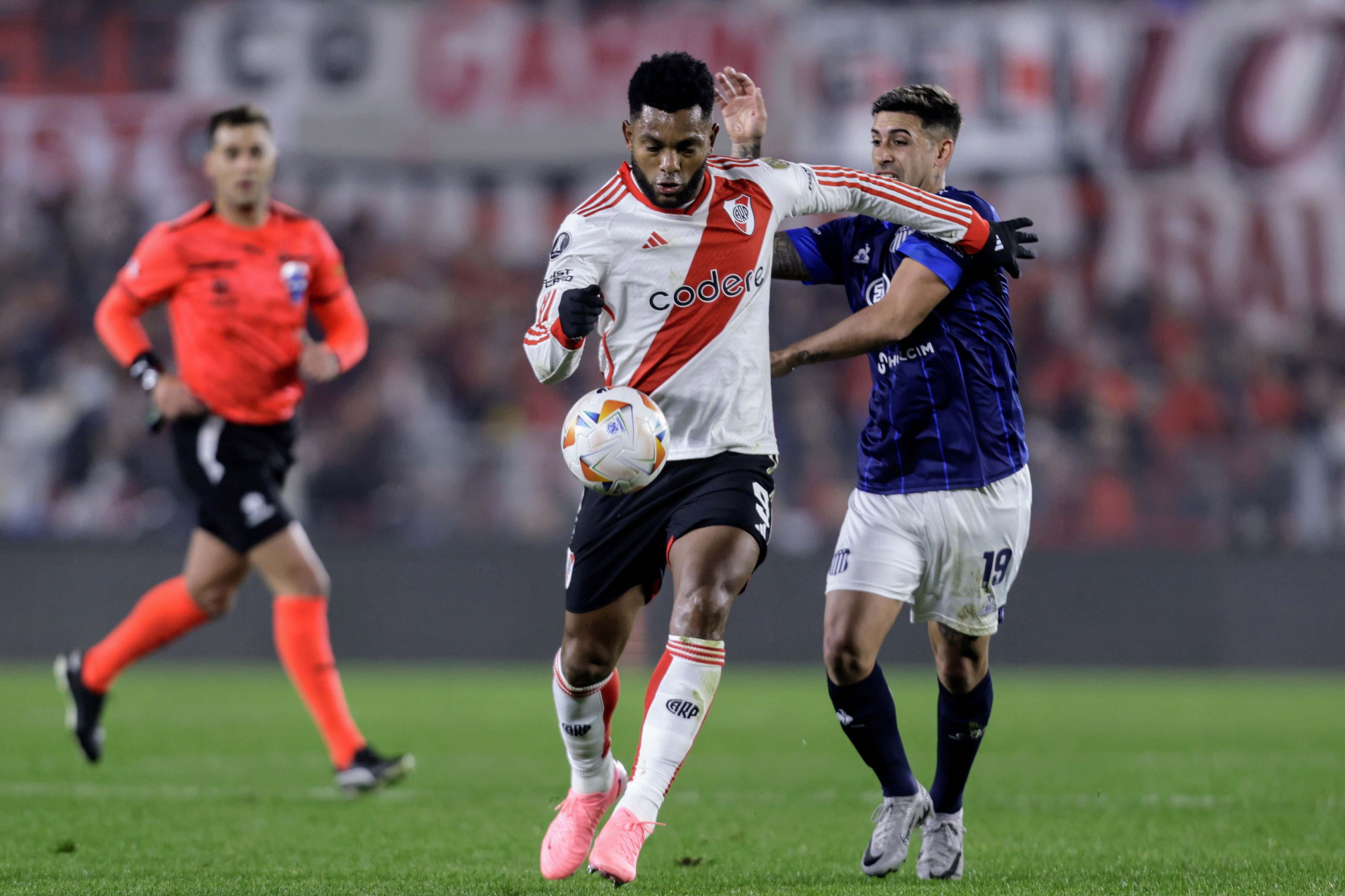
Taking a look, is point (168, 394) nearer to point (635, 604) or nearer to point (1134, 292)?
point (635, 604)

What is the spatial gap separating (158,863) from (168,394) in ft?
7.86

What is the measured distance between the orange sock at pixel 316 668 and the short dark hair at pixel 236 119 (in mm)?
1992

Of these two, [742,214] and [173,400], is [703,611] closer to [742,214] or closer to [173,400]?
[742,214]

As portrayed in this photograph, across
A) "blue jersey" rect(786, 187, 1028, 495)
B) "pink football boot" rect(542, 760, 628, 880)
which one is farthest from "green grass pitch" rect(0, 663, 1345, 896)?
"blue jersey" rect(786, 187, 1028, 495)

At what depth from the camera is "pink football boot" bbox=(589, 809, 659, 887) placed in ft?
12.7

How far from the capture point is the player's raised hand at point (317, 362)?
21.6 ft

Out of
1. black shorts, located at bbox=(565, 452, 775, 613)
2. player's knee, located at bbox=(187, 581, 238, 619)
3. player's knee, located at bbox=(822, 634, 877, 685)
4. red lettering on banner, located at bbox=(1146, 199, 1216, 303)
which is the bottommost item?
player's knee, located at bbox=(187, 581, 238, 619)

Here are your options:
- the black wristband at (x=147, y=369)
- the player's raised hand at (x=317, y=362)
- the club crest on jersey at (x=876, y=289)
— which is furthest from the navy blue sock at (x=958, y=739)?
the black wristband at (x=147, y=369)

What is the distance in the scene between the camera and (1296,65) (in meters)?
17.8

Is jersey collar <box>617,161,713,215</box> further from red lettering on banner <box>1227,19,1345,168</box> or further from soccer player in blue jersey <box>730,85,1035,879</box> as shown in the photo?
red lettering on banner <box>1227,19,1345,168</box>

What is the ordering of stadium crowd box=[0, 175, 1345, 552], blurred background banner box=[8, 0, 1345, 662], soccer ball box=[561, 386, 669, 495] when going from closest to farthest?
soccer ball box=[561, 386, 669, 495] → stadium crowd box=[0, 175, 1345, 552] → blurred background banner box=[8, 0, 1345, 662]

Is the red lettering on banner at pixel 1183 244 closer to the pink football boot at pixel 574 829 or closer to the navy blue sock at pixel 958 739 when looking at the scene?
the navy blue sock at pixel 958 739

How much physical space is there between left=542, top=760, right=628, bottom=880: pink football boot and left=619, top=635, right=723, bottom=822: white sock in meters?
0.35

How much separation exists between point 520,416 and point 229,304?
8.10 m
